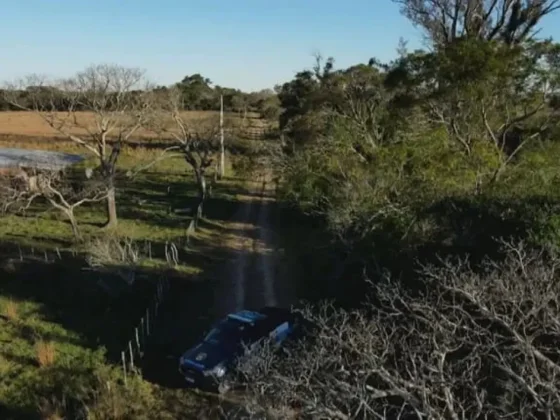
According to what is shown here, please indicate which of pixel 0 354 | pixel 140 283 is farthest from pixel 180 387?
pixel 140 283

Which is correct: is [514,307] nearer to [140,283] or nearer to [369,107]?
[140,283]

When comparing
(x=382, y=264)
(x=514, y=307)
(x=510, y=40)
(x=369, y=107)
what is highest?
(x=510, y=40)

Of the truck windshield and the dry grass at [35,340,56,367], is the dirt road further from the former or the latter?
the dry grass at [35,340,56,367]

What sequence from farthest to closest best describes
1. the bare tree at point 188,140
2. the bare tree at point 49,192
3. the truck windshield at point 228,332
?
the bare tree at point 188,140 → the bare tree at point 49,192 → the truck windshield at point 228,332

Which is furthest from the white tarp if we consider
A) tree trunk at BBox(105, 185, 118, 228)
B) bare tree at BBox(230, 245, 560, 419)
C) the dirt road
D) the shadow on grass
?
bare tree at BBox(230, 245, 560, 419)

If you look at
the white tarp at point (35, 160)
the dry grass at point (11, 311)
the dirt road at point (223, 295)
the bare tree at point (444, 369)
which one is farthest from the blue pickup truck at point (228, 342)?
the white tarp at point (35, 160)

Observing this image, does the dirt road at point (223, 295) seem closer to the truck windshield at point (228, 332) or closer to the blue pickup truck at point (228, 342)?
the blue pickup truck at point (228, 342)

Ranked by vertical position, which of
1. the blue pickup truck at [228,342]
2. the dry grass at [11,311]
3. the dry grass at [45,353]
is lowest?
the dry grass at [11,311]
